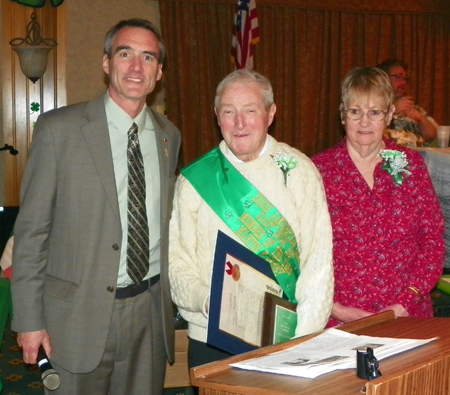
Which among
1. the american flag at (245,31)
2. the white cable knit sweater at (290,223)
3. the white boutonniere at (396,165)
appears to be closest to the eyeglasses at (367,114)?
the white boutonniere at (396,165)

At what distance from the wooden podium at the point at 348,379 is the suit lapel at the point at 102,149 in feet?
2.86

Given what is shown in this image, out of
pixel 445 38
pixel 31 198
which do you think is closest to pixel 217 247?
pixel 31 198

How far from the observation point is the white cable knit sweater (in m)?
2.27

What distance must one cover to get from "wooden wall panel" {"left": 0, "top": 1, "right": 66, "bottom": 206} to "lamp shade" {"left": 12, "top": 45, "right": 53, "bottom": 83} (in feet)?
0.51

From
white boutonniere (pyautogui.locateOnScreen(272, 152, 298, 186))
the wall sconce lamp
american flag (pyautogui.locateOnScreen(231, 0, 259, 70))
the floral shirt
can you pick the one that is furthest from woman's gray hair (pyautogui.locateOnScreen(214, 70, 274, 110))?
the wall sconce lamp

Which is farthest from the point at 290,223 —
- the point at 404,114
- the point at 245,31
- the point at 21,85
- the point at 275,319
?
the point at 21,85

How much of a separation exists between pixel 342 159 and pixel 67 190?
0.96 meters

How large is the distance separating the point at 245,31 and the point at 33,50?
201 cm

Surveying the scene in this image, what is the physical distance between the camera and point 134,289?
2.39 m

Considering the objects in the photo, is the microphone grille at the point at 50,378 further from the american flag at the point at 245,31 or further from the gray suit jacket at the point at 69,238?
the american flag at the point at 245,31

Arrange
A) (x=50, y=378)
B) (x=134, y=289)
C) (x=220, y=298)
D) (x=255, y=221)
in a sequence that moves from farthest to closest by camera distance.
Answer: (x=134, y=289)
(x=255, y=221)
(x=50, y=378)
(x=220, y=298)

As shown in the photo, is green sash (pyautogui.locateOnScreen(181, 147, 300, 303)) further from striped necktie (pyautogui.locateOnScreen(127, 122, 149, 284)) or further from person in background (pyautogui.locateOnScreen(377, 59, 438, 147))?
person in background (pyautogui.locateOnScreen(377, 59, 438, 147))

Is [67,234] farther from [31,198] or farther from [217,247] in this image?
[217,247]

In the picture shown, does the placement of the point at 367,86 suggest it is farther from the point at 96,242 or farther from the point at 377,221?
the point at 96,242
